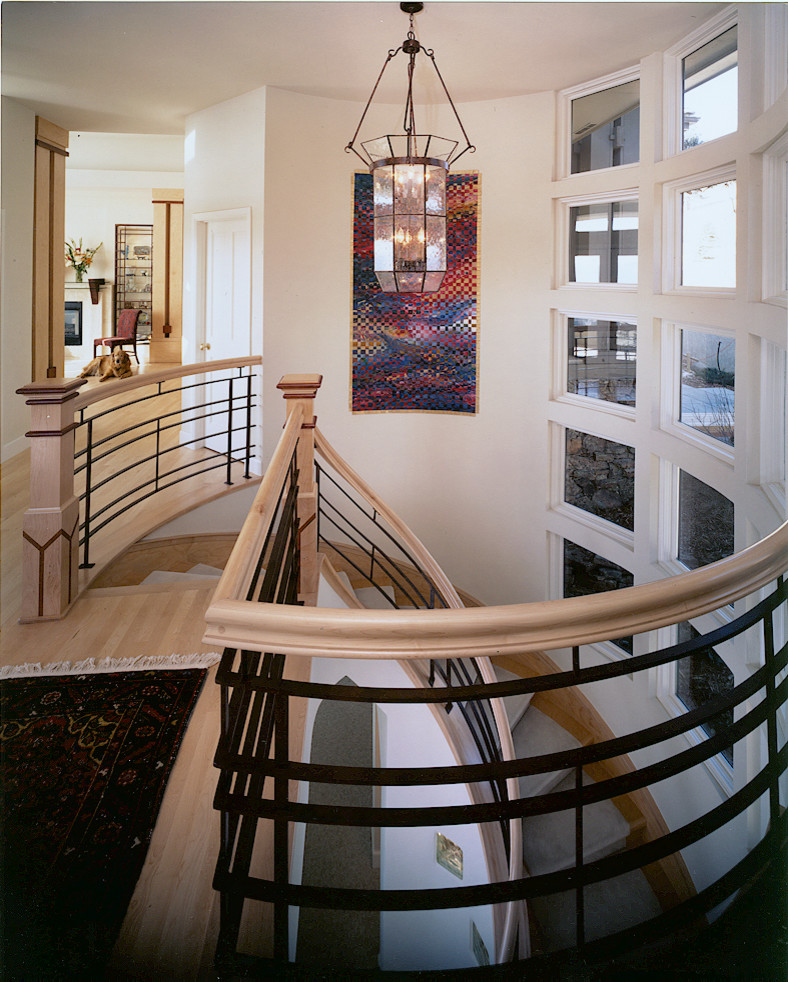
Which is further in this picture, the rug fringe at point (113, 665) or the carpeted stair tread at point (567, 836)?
the carpeted stair tread at point (567, 836)

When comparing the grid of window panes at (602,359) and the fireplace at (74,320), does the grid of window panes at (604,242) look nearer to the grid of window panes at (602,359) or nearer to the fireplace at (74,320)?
the grid of window panes at (602,359)

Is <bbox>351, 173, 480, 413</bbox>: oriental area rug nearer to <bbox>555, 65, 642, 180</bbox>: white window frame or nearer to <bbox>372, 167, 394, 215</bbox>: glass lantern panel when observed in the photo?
<bbox>555, 65, 642, 180</bbox>: white window frame

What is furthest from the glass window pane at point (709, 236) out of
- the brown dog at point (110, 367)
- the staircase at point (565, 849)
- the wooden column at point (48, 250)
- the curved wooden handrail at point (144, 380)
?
the brown dog at point (110, 367)

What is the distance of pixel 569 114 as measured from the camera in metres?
5.39

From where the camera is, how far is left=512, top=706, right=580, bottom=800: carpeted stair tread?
5.14 metres

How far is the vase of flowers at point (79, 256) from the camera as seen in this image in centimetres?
1114

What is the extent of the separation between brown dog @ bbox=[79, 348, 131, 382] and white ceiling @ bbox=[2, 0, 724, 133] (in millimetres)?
3434

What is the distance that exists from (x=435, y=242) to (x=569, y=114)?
2113mm

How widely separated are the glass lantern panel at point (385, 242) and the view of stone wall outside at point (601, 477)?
6.72 ft

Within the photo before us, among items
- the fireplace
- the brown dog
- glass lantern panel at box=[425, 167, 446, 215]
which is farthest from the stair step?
the fireplace

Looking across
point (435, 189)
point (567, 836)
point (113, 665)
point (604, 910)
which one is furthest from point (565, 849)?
point (435, 189)

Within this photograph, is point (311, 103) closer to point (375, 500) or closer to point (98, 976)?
point (375, 500)

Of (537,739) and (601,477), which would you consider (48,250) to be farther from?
(537,739)

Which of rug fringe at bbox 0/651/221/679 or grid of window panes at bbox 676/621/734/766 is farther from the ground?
rug fringe at bbox 0/651/221/679
